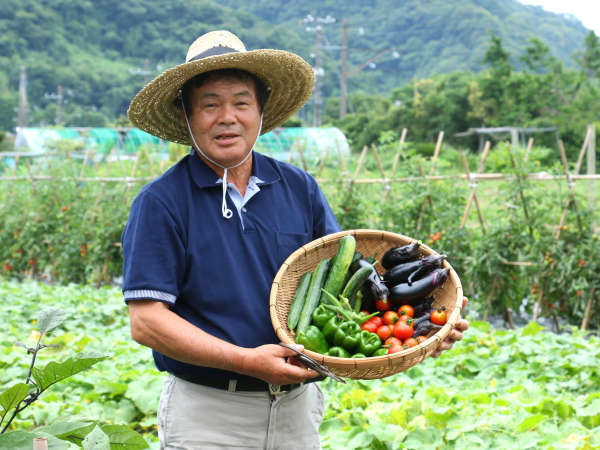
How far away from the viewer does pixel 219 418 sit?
6.72ft

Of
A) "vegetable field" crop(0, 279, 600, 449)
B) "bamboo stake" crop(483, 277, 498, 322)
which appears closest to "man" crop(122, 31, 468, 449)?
"vegetable field" crop(0, 279, 600, 449)

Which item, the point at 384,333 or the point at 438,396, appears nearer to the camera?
the point at 384,333

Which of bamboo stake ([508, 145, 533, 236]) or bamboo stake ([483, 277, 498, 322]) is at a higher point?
bamboo stake ([508, 145, 533, 236])

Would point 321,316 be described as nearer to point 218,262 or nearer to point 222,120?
point 218,262

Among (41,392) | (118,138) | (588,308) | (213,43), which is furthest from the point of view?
(118,138)

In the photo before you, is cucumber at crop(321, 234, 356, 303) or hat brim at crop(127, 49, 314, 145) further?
cucumber at crop(321, 234, 356, 303)

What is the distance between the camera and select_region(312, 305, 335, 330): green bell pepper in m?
2.17

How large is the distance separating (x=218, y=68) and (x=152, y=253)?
659 mm

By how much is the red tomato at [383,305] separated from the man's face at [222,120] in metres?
0.74

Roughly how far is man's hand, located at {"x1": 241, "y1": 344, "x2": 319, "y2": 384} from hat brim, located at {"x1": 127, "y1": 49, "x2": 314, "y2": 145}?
2.98 ft

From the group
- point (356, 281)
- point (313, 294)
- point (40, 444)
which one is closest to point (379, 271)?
point (356, 281)

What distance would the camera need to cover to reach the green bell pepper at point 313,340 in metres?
2.04

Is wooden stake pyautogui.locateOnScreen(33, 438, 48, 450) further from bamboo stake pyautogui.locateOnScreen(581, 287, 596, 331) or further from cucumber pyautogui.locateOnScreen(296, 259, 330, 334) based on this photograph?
bamboo stake pyautogui.locateOnScreen(581, 287, 596, 331)

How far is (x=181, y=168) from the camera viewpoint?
6.91 ft
